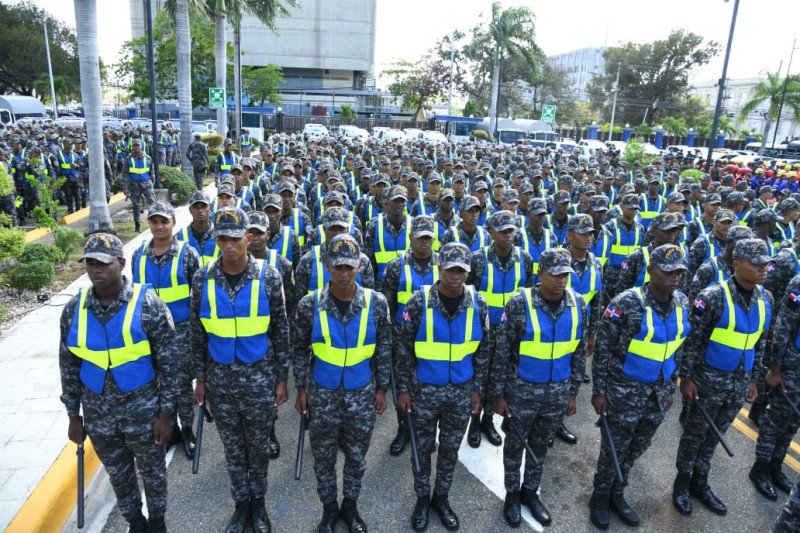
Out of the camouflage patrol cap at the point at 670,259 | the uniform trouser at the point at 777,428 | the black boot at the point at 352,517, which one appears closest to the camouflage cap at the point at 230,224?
the black boot at the point at 352,517

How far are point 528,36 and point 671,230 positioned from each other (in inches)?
1497

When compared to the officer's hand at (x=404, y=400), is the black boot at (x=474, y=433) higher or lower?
lower

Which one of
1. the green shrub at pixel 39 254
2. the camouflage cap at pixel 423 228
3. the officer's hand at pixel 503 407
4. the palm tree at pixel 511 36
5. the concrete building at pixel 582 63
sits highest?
the concrete building at pixel 582 63

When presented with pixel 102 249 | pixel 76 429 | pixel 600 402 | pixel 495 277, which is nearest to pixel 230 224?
pixel 102 249

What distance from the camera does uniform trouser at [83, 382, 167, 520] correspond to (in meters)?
3.46

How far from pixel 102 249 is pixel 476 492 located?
3.42 m

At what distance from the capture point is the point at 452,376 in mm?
3807

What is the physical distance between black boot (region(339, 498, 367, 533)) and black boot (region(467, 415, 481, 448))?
1.54 metres

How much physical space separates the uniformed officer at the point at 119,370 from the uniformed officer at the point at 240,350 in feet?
0.91

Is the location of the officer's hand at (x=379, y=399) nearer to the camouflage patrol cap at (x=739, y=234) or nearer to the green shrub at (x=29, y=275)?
the camouflage patrol cap at (x=739, y=234)

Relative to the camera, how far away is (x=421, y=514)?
4066mm

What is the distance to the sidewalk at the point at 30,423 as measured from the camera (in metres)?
4.13

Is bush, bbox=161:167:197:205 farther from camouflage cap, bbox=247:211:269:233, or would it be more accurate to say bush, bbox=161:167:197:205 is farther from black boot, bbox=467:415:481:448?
black boot, bbox=467:415:481:448

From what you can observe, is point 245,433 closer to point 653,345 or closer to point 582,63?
point 653,345
